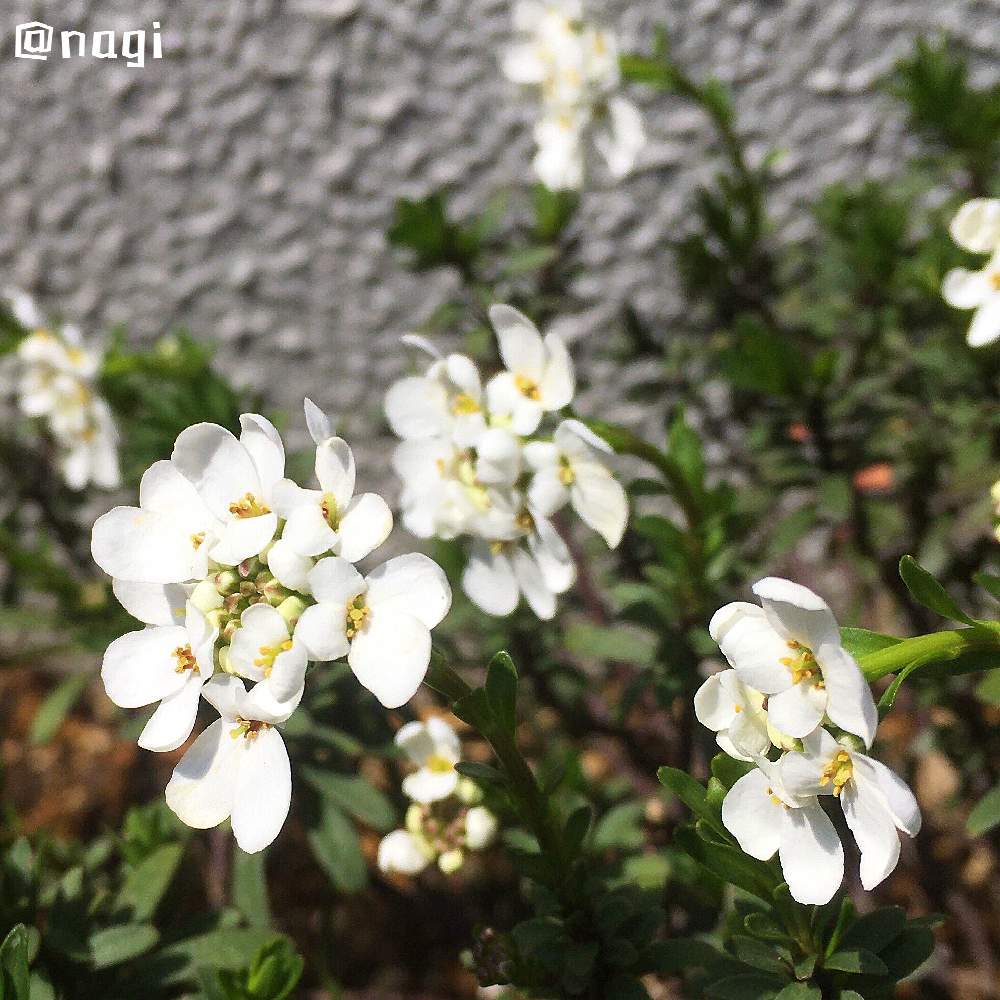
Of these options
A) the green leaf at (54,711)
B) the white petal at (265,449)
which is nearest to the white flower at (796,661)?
the white petal at (265,449)

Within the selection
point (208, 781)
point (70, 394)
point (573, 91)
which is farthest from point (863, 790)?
point (70, 394)

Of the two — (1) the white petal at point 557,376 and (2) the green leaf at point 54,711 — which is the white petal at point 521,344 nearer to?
(1) the white petal at point 557,376

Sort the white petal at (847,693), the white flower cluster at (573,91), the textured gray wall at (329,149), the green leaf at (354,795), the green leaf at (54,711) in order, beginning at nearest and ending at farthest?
the white petal at (847,693) < the green leaf at (354,795) < the white flower cluster at (573,91) < the green leaf at (54,711) < the textured gray wall at (329,149)

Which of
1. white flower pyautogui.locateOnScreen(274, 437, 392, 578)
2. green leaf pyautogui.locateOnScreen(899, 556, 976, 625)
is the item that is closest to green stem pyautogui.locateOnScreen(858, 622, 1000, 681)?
green leaf pyautogui.locateOnScreen(899, 556, 976, 625)

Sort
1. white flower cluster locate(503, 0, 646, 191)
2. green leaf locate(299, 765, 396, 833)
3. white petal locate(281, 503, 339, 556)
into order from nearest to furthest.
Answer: white petal locate(281, 503, 339, 556)
green leaf locate(299, 765, 396, 833)
white flower cluster locate(503, 0, 646, 191)

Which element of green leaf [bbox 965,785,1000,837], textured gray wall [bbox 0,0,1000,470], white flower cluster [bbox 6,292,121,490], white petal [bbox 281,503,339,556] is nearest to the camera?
white petal [bbox 281,503,339,556]

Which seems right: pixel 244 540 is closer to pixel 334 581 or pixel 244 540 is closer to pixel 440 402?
pixel 334 581

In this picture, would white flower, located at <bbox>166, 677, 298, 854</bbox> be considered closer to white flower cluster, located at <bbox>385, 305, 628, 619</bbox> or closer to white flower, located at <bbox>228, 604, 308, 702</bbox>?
white flower, located at <bbox>228, 604, 308, 702</bbox>
